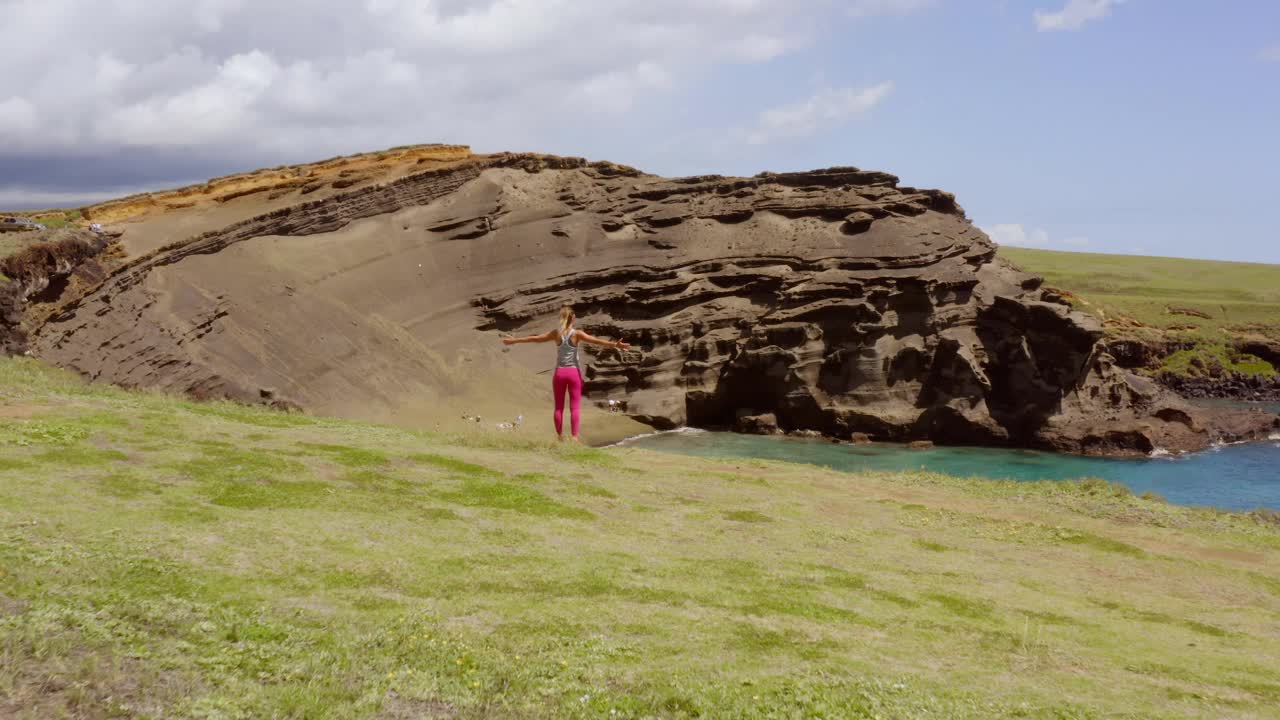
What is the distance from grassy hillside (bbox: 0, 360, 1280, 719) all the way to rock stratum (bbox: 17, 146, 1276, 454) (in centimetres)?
2273

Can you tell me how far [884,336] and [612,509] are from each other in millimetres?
31565

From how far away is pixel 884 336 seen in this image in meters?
44.7

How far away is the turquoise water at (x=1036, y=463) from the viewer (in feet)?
120

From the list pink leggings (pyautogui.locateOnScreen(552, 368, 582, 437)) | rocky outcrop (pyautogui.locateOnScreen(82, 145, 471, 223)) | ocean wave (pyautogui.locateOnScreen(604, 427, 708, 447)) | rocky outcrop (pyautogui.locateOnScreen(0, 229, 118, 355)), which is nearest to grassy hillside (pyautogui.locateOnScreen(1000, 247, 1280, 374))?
ocean wave (pyautogui.locateOnScreen(604, 427, 708, 447))

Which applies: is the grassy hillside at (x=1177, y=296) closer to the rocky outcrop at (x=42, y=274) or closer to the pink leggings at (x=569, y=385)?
the pink leggings at (x=569, y=385)

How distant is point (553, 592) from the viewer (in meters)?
10.4

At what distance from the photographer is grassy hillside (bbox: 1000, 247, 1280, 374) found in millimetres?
81812

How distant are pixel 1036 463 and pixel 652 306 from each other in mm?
19276

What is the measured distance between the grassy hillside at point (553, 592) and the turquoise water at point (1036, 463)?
1868 centimetres

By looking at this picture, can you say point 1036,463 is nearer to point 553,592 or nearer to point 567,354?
point 567,354

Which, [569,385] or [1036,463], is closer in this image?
[569,385]

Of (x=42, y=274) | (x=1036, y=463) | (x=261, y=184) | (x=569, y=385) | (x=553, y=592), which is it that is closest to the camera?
(x=553, y=592)

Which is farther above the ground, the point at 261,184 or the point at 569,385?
the point at 261,184

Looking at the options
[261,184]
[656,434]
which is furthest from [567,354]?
[261,184]
